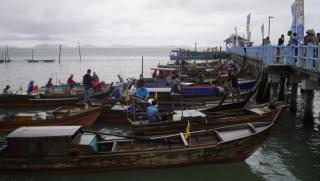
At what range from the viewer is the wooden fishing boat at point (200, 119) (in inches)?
631

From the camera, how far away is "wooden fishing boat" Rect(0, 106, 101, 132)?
1778 cm

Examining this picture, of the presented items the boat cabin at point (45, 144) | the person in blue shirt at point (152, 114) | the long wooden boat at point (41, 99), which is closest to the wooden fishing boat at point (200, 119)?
the person in blue shirt at point (152, 114)

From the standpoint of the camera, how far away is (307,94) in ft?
62.8

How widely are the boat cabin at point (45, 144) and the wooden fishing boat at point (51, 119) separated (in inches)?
209

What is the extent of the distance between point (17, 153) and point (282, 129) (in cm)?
1204

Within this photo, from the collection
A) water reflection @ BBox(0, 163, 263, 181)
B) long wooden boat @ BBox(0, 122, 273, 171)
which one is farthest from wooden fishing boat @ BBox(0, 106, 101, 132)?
water reflection @ BBox(0, 163, 263, 181)

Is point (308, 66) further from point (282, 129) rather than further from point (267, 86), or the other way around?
point (267, 86)

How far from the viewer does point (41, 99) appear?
87.1 ft

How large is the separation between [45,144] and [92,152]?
1408 mm

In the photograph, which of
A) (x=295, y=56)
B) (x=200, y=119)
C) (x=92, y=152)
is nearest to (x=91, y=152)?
(x=92, y=152)

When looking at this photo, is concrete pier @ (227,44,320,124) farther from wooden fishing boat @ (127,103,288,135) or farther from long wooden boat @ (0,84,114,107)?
long wooden boat @ (0,84,114,107)

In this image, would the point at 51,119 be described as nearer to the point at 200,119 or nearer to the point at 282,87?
the point at 200,119

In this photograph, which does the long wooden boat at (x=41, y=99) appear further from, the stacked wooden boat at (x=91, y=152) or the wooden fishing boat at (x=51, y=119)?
the stacked wooden boat at (x=91, y=152)

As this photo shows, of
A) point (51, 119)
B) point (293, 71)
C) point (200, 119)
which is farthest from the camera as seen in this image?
point (293, 71)
